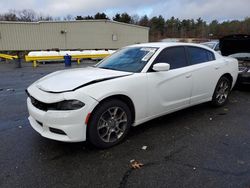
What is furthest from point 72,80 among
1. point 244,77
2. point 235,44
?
point 235,44

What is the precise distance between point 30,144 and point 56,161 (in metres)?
0.71

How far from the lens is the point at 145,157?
9.75 feet

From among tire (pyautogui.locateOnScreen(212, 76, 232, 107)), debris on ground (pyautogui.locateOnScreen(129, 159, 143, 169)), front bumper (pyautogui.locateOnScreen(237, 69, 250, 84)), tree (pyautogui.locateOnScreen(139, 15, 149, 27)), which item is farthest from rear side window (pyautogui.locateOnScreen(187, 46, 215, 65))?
tree (pyautogui.locateOnScreen(139, 15, 149, 27))

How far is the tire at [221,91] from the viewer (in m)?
4.94

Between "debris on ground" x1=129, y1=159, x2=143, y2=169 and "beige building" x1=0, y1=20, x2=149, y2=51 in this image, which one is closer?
"debris on ground" x1=129, y1=159, x2=143, y2=169

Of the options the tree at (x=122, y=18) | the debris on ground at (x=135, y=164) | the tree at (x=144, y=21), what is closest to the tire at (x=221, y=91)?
the debris on ground at (x=135, y=164)

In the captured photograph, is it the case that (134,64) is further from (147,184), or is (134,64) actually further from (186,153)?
(147,184)

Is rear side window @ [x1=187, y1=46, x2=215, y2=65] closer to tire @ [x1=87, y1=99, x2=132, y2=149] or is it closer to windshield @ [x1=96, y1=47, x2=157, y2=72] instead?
windshield @ [x1=96, y1=47, x2=157, y2=72]

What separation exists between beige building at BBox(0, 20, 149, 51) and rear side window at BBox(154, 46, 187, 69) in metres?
21.5

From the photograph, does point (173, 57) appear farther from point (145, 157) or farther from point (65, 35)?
point (65, 35)

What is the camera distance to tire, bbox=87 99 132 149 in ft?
9.75

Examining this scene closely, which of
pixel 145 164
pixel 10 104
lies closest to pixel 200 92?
pixel 145 164

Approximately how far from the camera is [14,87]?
7605 millimetres

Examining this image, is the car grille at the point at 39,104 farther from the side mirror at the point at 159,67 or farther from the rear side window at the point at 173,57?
the rear side window at the point at 173,57
